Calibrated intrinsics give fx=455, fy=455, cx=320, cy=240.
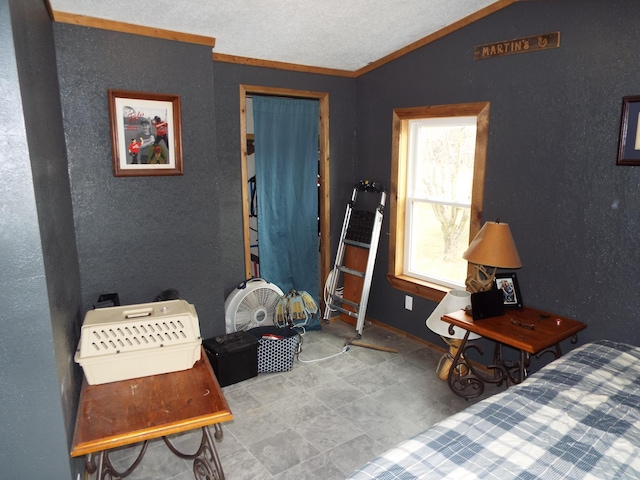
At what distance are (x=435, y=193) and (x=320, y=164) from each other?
115 cm

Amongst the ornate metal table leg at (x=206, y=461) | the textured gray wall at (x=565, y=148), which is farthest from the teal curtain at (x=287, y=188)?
the ornate metal table leg at (x=206, y=461)

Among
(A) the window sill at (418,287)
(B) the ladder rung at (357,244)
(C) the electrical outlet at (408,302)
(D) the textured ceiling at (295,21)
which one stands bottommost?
(C) the electrical outlet at (408,302)

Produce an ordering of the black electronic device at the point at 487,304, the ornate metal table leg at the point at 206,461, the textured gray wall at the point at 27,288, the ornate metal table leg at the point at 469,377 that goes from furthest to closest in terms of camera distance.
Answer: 1. the ornate metal table leg at the point at 469,377
2. the black electronic device at the point at 487,304
3. the ornate metal table leg at the point at 206,461
4. the textured gray wall at the point at 27,288

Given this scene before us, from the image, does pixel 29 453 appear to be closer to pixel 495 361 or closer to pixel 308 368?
pixel 308 368

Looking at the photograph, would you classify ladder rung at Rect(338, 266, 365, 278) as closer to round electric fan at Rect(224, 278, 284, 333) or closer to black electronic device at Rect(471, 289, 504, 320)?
round electric fan at Rect(224, 278, 284, 333)

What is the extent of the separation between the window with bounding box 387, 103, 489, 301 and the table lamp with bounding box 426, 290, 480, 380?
48 centimetres

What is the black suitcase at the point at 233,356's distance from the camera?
327 cm

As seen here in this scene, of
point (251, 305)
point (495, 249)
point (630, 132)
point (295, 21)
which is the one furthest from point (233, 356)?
point (630, 132)

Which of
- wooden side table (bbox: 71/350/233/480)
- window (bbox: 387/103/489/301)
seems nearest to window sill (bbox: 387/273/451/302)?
window (bbox: 387/103/489/301)

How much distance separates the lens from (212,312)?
139 inches

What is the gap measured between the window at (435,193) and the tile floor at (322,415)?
2.22 feet

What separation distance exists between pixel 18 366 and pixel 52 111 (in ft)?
4.51

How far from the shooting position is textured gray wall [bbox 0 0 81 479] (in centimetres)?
138

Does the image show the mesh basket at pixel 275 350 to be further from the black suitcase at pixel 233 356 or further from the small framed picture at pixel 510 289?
the small framed picture at pixel 510 289
